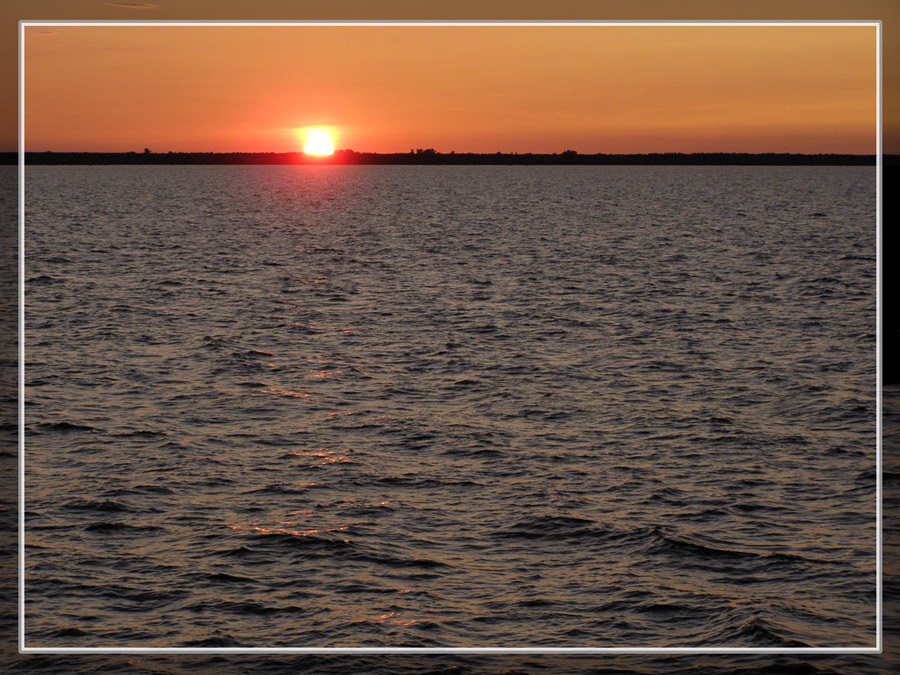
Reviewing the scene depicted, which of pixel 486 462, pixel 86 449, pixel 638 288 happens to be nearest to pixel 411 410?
pixel 486 462

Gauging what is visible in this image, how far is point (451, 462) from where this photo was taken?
29.0m

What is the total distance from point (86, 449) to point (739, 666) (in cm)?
1984

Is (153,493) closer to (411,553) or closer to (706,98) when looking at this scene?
(411,553)

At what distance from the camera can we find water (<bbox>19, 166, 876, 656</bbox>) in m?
19.9

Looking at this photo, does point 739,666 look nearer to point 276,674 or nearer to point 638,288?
point 276,674

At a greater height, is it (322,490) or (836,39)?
(836,39)

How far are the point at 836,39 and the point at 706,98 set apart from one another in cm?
6011

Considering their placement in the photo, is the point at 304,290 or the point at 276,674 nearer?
the point at 276,674

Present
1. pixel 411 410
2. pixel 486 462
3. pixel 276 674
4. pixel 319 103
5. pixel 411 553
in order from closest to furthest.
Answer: pixel 276 674 → pixel 411 553 → pixel 486 462 → pixel 411 410 → pixel 319 103

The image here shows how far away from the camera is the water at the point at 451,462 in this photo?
1989 centimetres

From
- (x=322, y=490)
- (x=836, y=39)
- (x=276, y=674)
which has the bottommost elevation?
(x=276, y=674)

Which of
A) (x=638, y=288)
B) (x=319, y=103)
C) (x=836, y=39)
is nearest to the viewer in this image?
(x=638, y=288)

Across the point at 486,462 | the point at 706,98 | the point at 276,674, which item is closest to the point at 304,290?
the point at 486,462

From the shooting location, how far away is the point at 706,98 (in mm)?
184250
